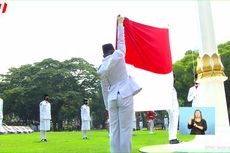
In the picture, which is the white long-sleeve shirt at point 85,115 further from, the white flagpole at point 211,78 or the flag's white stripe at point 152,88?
the white flagpole at point 211,78

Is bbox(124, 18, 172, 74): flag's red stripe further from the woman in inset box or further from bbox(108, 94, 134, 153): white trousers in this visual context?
bbox(108, 94, 134, 153): white trousers

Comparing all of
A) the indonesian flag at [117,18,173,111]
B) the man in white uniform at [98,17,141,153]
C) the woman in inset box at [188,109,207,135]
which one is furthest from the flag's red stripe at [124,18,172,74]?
the man in white uniform at [98,17,141,153]

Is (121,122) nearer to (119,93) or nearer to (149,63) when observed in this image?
(119,93)

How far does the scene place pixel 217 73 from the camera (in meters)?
8.29

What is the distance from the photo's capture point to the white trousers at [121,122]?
21.0 feet

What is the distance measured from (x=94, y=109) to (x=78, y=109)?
5.14 meters

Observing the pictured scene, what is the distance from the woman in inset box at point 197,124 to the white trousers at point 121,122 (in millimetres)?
1378

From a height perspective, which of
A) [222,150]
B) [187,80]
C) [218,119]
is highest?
[187,80]

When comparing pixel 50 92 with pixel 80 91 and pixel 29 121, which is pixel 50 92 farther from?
pixel 29 121

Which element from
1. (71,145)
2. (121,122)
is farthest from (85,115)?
(121,122)

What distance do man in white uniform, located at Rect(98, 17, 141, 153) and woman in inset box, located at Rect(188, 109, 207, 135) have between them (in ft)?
4.41

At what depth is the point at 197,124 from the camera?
719 centimetres

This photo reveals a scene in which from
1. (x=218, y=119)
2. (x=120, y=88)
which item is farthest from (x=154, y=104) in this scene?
(x=120, y=88)

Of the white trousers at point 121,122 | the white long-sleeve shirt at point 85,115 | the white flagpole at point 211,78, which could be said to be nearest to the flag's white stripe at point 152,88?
the white flagpole at point 211,78
